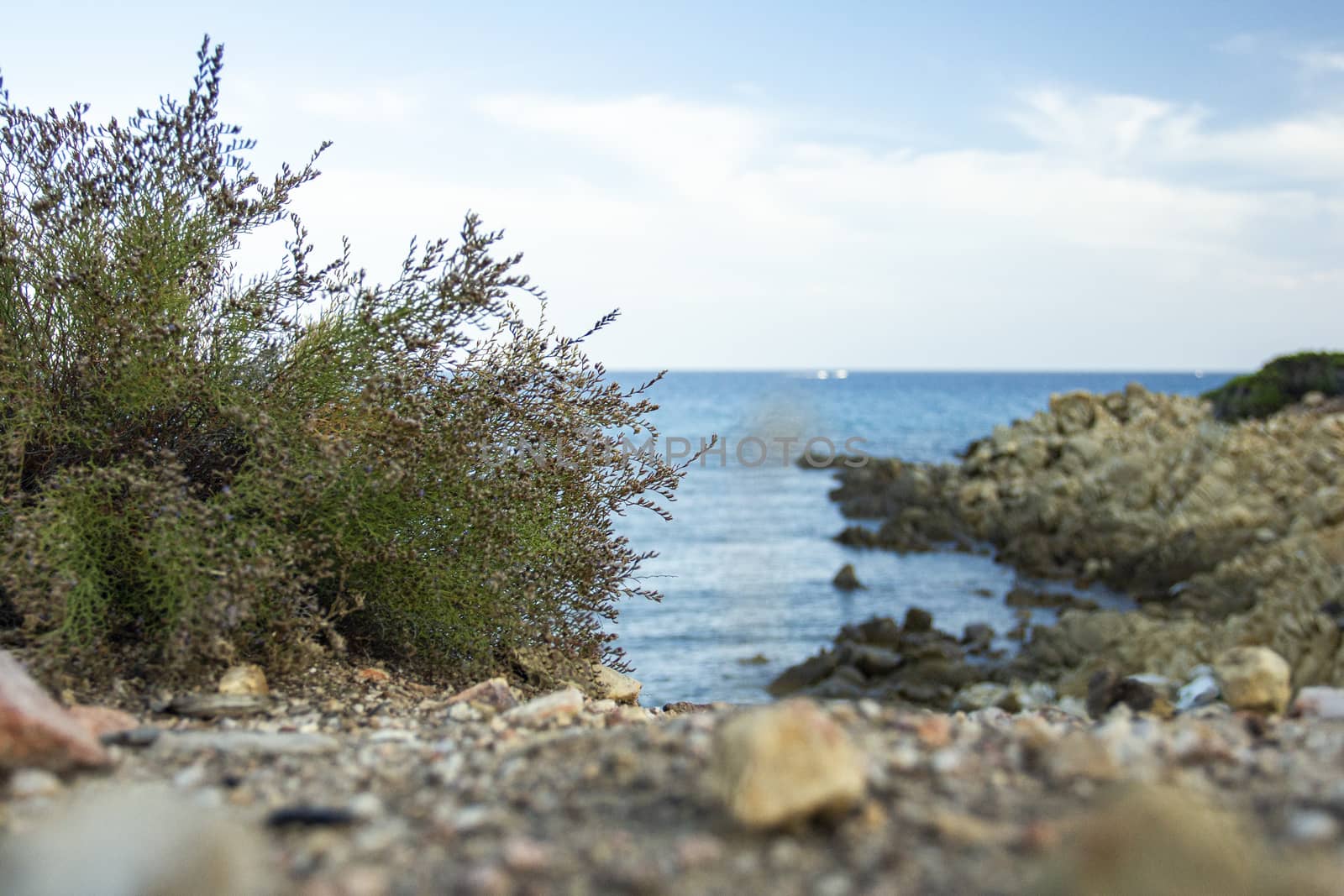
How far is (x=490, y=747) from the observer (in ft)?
9.58

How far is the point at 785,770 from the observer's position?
2.10 meters

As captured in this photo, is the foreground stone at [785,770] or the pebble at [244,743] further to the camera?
the pebble at [244,743]

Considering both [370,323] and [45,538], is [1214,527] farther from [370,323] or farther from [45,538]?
[45,538]

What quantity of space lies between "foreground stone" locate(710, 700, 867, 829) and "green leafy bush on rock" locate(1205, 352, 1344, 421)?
28.8 meters

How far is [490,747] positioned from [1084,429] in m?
23.4

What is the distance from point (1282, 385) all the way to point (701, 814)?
102ft

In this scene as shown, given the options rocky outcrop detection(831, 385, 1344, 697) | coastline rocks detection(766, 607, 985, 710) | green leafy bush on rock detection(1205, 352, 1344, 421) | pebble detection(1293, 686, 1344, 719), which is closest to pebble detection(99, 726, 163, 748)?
pebble detection(1293, 686, 1344, 719)

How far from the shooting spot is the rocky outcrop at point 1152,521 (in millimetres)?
9992

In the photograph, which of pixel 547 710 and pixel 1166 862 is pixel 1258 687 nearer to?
pixel 1166 862

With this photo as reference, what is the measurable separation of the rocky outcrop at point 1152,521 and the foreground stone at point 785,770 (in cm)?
750

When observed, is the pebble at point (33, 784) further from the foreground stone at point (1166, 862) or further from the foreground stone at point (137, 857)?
the foreground stone at point (1166, 862)

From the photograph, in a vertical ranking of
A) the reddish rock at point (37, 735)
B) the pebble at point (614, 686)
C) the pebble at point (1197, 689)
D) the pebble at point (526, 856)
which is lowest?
the pebble at point (1197, 689)

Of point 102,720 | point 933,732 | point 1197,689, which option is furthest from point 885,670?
point 102,720

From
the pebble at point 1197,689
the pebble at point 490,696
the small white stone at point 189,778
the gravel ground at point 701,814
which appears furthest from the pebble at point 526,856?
the pebble at point 1197,689
